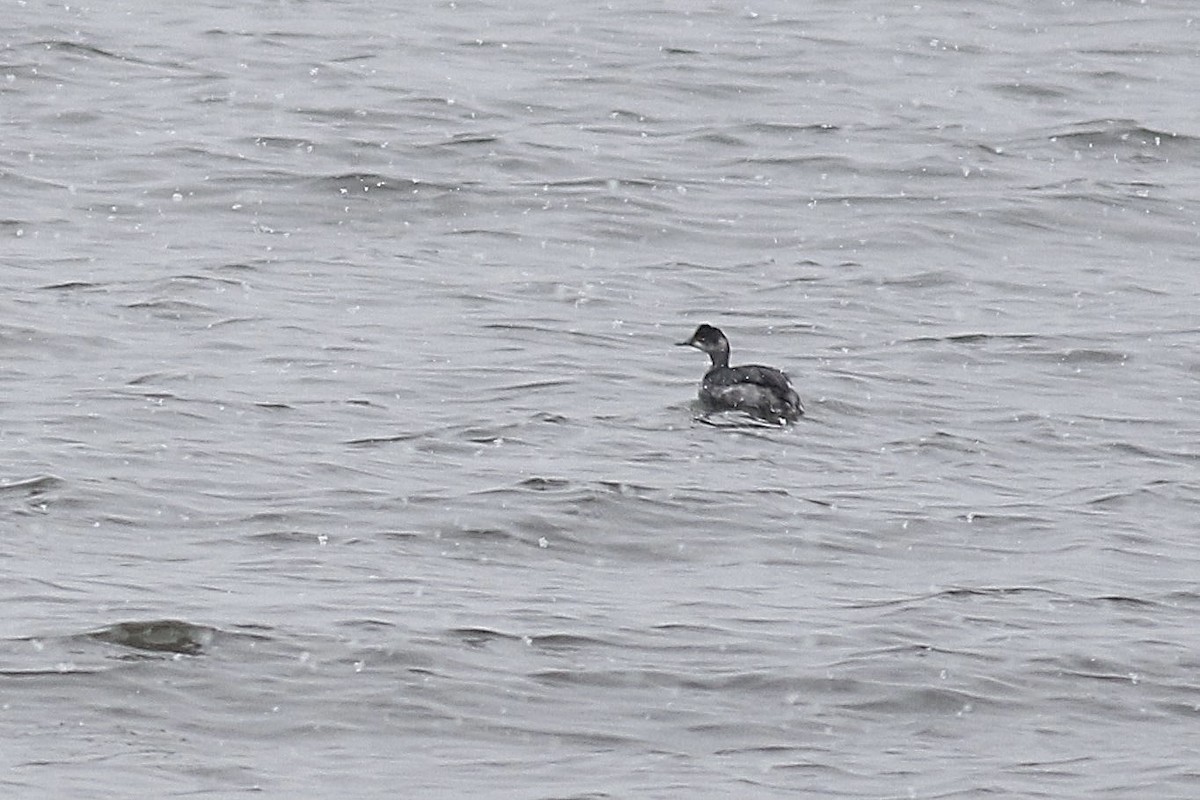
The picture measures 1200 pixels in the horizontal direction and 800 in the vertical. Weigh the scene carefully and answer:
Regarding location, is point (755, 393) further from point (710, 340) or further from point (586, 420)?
point (710, 340)

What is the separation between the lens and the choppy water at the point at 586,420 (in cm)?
1016

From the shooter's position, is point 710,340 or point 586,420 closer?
point 586,420

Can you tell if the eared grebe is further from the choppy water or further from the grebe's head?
the grebe's head

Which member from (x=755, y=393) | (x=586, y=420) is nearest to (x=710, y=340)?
(x=755, y=393)

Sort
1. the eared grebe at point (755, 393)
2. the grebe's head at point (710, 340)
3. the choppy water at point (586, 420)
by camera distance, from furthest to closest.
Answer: the grebe's head at point (710, 340)
the eared grebe at point (755, 393)
the choppy water at point (586, 420)

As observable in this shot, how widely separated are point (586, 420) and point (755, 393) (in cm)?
84

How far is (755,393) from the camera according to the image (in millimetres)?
14867

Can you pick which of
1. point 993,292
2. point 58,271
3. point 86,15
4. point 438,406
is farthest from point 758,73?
point 438,406

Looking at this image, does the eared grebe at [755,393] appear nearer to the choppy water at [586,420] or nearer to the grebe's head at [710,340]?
the choppy water at [586,420]

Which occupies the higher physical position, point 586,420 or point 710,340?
point 710,340

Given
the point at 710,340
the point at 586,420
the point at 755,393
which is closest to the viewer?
the point at 755,393

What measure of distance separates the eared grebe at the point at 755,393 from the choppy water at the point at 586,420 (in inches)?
6.2

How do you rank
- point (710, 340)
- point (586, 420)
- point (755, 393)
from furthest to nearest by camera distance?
1. point (710, 340)
2. point (586, 420)
3. point (755, 393)

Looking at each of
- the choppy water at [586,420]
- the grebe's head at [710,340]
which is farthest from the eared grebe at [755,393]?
the grebe's head at [710,340]
